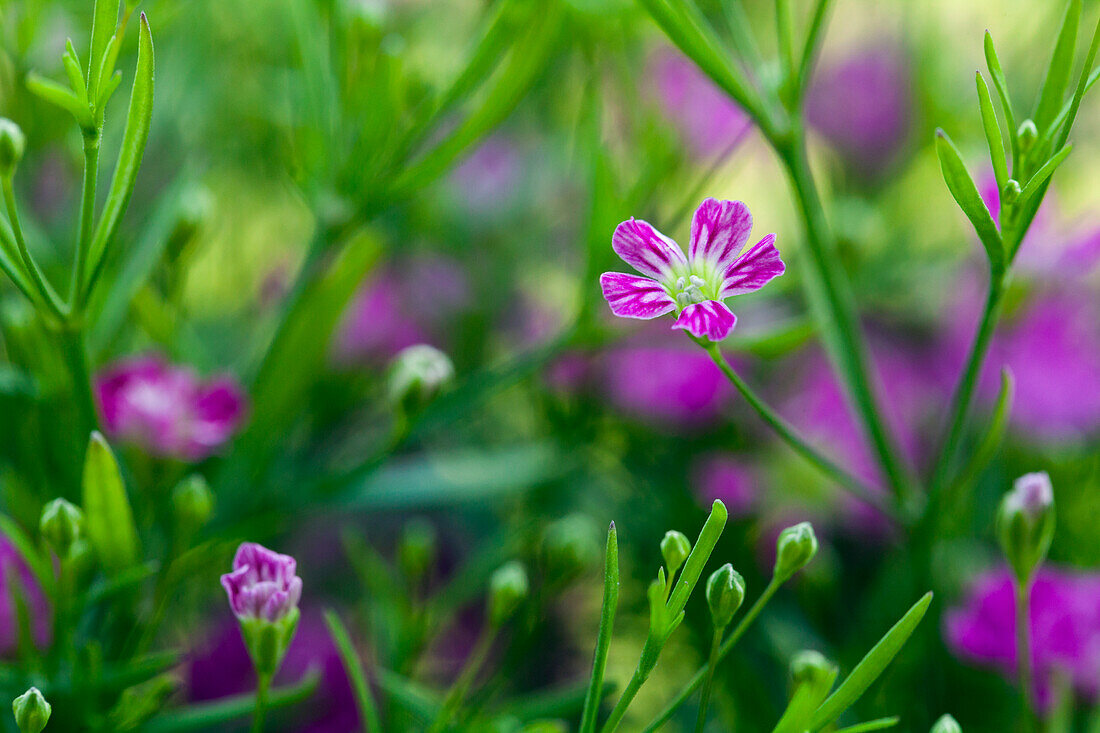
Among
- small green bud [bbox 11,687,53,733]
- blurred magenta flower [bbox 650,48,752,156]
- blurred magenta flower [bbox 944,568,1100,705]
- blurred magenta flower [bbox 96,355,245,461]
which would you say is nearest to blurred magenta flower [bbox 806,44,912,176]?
blurred magenta flower [bbox 650,48,752,156]

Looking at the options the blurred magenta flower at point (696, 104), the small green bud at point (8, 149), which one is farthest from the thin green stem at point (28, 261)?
the blurred magenta flower at point (696, 104)

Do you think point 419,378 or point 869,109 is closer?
point 419,378

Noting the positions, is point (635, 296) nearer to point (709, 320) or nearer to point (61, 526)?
point (709, 320)

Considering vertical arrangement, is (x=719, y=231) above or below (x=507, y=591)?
above

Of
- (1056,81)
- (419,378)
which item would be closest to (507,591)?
(419,378)

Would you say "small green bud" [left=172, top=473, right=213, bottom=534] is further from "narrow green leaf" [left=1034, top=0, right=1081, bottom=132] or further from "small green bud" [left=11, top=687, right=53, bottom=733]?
"narrow green leaf" [left=1034, top=0, right=1081, bottom=132]

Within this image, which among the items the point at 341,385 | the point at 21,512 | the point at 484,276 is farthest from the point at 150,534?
the point at 484,276

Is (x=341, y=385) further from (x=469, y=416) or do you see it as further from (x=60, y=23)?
(x=60, y=23)
